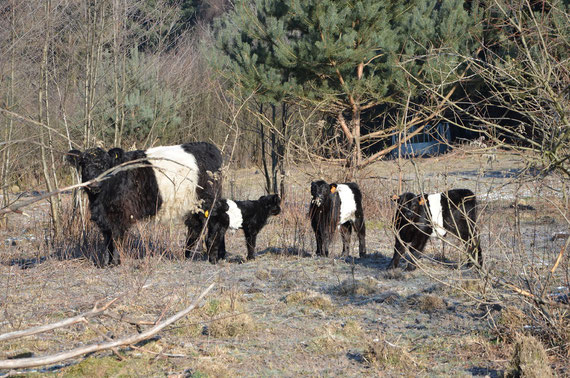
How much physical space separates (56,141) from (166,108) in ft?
15.9

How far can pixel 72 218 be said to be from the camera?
29.1ft

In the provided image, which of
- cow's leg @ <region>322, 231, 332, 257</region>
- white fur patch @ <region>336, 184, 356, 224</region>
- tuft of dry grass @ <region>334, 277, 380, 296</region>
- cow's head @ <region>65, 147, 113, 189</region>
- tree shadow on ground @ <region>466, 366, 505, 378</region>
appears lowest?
tree shadow on ground @ <region>466, 366, 505, 378</region>

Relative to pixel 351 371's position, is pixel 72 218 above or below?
above

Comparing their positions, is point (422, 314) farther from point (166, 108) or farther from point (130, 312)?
point (166, 108)

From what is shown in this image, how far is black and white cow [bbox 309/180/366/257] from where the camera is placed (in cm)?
→ 812

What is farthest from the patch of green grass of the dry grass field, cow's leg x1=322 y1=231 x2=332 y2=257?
cow's leg x1=322 y1=231 x2=332 y2=257

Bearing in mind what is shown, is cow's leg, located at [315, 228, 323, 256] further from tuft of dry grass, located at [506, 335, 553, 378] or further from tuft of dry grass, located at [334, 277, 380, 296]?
tuft of dry grass, located at [506, 335, 553, 378]

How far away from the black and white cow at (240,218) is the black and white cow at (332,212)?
0.55 meters

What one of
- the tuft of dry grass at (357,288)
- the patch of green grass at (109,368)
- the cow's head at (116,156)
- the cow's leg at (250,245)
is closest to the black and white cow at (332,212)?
the cow's leg at (250,245)

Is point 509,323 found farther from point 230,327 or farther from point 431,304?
point 230,327

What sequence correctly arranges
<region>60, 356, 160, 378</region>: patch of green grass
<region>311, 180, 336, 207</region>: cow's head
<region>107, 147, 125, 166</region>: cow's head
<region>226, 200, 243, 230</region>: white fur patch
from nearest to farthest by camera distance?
<region>60, 356, 160, 378</region>: patch of green grass
<region>107, 147, 125, 166</region>: cow's head
<region>226, 200, 243, 230</region>: white fur patch
<region>311, 180, 336, 207</region>: cow's head

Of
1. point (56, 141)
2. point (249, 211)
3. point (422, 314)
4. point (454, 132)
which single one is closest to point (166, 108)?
point (56, 141)

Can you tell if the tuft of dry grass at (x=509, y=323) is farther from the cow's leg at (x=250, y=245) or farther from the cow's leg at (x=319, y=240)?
the cow's leg at (x=250, y=245)

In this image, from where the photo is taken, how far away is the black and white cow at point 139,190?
25.3 feet
